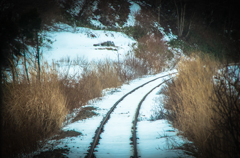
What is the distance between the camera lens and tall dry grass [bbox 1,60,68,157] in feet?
12.5

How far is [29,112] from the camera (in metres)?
4.58

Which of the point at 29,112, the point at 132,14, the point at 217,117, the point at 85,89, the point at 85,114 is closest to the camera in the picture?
the point at 217,117

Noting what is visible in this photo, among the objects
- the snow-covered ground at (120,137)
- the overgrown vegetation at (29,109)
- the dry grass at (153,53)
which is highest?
the dry grass at (153,53)

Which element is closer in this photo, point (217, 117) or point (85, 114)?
point (217, 117)

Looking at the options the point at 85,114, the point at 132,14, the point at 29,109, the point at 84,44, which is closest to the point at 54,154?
the point at 29,109

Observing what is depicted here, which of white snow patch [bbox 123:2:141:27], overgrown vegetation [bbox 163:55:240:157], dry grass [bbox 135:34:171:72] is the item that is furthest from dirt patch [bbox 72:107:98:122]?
white snow patch [bbox 123:2:141:27]

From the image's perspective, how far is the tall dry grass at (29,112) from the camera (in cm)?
380

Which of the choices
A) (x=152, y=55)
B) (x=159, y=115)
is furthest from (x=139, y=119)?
(x=152, y=55)

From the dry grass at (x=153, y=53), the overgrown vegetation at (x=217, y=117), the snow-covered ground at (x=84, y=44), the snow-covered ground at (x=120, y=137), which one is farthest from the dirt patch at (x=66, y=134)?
the snow-covered ground at (x=84, y=44)

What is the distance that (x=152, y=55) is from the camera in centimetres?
1955

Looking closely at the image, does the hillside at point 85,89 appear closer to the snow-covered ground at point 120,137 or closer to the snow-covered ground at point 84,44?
the snow-covered ground at point 120,137

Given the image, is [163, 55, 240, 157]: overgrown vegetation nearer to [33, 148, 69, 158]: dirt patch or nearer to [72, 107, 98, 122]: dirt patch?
[33, 148, 69, 158]: dirt patch

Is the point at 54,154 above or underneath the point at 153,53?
underneath

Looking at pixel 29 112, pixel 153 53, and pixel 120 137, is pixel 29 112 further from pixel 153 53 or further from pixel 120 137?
pixel 153 53
